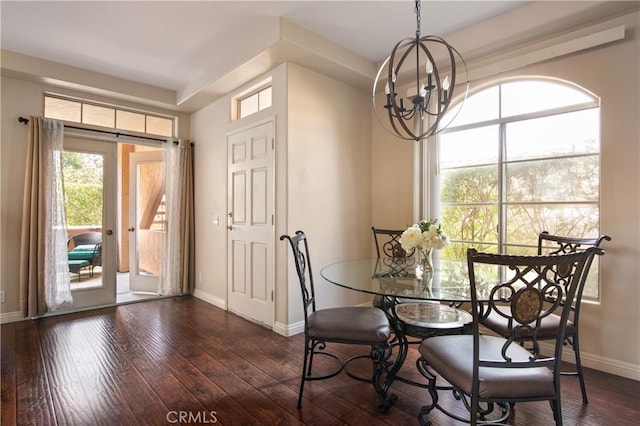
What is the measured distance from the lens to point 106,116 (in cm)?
422

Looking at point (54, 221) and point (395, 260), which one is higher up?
point (54, 221)

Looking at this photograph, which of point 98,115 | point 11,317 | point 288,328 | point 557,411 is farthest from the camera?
point 98,115

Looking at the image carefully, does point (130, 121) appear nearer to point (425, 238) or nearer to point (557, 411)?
point (425, 238)

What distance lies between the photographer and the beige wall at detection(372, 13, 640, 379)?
232cm

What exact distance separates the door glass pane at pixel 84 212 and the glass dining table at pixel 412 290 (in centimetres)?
333

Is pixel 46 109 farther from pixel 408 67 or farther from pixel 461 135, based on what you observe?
pixel 461 135

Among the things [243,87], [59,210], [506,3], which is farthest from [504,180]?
[59,210]

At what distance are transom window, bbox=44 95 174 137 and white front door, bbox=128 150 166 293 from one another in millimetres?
381

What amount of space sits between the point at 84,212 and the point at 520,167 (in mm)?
4831

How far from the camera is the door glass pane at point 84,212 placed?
3.93 meters

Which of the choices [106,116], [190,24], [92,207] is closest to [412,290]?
[190,24]

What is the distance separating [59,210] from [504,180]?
4693mm

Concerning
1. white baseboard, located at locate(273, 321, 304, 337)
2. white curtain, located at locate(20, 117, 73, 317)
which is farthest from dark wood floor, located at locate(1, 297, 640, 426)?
white curtain, located at locate(20, 117, 73, 317)

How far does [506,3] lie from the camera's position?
260 cm
